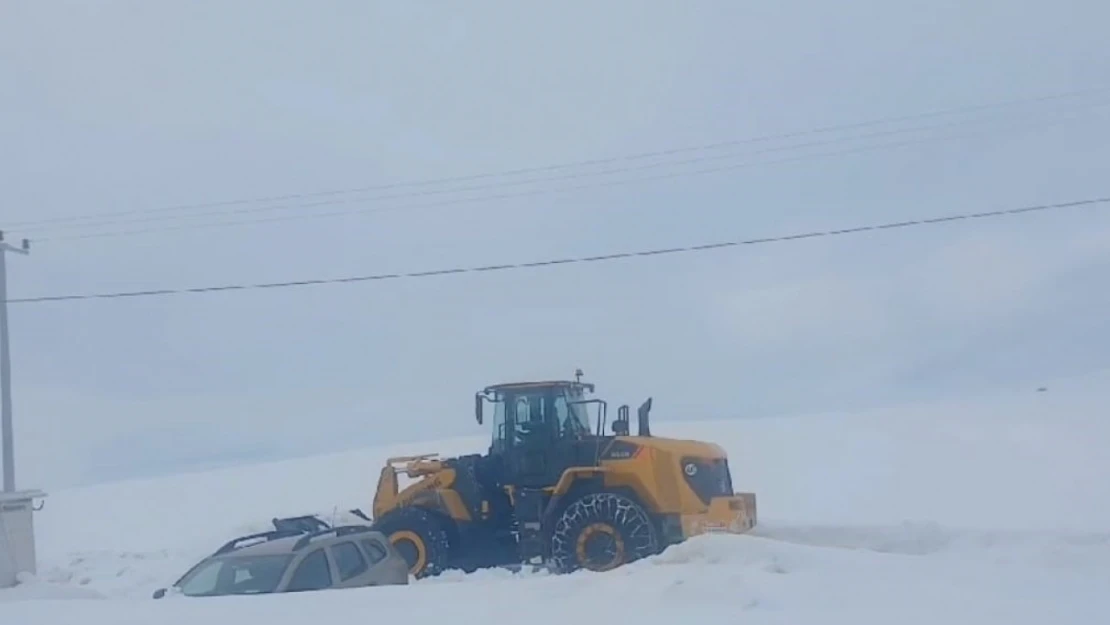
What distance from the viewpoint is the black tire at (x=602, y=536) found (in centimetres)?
1695

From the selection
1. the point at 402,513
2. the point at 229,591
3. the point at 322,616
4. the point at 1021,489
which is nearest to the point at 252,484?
the point at 1021,489

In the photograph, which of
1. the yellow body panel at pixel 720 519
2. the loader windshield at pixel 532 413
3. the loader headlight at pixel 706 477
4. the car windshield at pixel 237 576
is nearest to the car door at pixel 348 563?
the car windshield at pixel 237 576

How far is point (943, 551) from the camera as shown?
1806 cm

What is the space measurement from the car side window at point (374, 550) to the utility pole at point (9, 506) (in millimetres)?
6467

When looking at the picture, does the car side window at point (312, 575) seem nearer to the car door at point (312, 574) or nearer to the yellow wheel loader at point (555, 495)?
the car door at point (312, 574)

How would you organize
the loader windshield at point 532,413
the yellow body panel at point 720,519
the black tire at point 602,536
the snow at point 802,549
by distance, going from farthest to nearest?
1. the loader windshield at point 532,413
2. the yellow body panel at point 720,519
3. the black tire at point 602,536
4. the snow at point 802,549

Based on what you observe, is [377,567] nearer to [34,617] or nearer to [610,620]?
[34,617]

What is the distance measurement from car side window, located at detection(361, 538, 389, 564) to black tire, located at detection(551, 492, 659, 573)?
418 cm

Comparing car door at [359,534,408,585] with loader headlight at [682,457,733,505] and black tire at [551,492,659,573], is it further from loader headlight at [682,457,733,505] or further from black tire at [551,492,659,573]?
loader headlight at [682,457,733,505]

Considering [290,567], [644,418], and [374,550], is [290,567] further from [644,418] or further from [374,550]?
[644,418]

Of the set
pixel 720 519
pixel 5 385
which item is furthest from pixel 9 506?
pixel 720 519

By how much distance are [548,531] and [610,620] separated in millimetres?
8849

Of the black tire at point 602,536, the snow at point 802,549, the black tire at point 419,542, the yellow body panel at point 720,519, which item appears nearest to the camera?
the snow at point 802,549

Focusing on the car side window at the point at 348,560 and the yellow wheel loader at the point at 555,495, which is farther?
the yellow wheel loader at the point at 555,495
